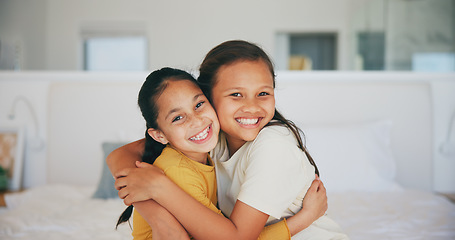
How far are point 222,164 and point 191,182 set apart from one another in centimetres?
16

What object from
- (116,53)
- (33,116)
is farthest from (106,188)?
(116,53)

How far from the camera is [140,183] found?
777 millimetres

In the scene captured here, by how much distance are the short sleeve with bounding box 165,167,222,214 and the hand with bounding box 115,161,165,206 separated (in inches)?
1.1

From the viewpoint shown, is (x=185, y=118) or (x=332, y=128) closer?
(x=185, y=118)

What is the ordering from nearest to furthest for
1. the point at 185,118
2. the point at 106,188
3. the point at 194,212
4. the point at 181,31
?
the point at 194,212 → the point at 185,118 → the point at 106,188 → the point at 181,31

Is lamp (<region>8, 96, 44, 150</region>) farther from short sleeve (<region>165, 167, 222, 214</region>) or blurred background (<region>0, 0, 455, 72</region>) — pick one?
blurred background (<region>0, 0, 455, 72</region>)

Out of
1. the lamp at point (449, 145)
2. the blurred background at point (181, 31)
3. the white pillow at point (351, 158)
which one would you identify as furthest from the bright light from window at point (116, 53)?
the lamp at point (449, 145)

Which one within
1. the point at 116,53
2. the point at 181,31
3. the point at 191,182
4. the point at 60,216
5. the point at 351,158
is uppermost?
the point at 181,31

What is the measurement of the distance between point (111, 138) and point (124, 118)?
126 millimetres

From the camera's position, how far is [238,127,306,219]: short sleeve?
0.76 metres

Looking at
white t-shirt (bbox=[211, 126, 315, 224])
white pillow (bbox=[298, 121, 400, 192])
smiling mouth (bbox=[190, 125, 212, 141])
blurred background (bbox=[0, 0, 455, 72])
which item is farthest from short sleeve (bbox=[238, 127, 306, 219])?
blurred background (bbox=[0, 0, 455, 72])

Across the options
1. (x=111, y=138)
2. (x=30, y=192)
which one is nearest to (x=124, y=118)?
(x=111, y=138)

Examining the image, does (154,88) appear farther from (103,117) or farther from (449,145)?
(449,145)

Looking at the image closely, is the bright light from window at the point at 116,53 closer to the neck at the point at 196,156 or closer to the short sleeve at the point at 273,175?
the neck at the point at 196,156
